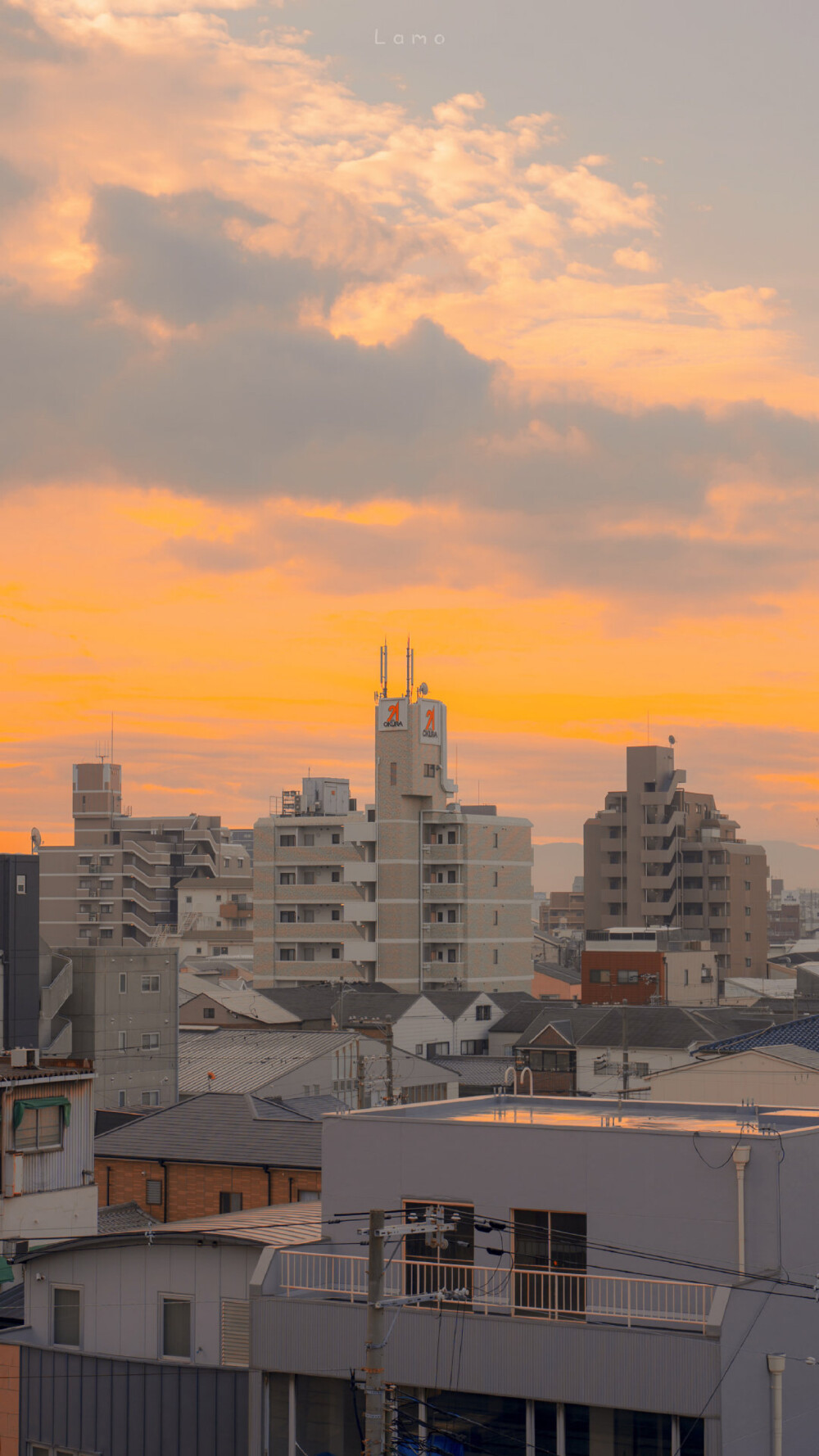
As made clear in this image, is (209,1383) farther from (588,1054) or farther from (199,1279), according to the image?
(588,1054)

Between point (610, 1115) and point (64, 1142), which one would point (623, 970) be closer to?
point (64, 1142)

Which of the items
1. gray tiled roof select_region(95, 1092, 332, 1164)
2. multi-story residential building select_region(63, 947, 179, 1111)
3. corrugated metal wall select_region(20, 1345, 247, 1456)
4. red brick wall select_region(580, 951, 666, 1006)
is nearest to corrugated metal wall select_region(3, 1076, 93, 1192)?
gray tiled roof select_region(95, 1092, 332, 1164)

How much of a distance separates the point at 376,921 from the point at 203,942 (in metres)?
45.7

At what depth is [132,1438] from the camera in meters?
20.1

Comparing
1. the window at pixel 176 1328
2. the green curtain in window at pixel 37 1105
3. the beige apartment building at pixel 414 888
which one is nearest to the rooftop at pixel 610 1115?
the window at pixel 176 1328

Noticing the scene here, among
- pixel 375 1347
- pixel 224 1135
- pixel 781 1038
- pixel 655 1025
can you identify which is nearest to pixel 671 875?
pixel 655 1025

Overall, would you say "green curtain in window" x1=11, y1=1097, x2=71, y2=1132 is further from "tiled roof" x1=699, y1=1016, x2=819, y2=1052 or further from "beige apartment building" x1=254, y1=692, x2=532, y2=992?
"beige apartment building" x1=254, y1=692, x2=532, y2=992

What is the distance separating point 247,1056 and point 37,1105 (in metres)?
30.2

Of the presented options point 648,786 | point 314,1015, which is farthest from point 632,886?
point 314,1015

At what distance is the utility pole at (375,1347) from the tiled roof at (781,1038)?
123ft

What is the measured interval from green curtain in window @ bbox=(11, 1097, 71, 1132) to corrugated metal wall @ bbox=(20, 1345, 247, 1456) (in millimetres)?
10759

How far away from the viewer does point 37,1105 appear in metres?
31.9

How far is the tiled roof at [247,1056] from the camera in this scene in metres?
57.4

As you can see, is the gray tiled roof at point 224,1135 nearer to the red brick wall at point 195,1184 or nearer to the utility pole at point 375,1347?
the red brick wall at point 195,1184
